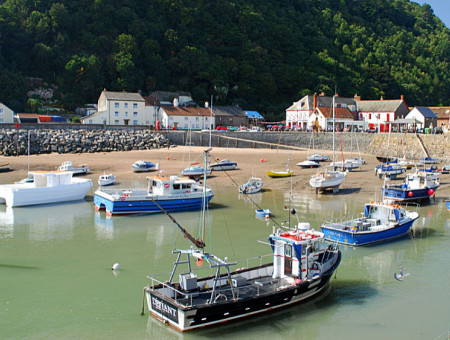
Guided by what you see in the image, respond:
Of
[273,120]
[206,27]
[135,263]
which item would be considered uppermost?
[206,27]

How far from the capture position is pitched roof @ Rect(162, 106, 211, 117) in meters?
72.4

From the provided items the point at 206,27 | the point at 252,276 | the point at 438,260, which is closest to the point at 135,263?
the point at 252,276

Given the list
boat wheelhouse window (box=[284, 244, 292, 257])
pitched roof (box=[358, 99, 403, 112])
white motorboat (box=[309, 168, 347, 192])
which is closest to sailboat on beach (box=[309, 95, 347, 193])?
white motorboat (box=[309, 168, 347, 192])

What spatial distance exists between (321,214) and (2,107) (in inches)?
1917

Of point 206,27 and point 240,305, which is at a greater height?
point 206,27

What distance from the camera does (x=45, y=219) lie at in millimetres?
29562

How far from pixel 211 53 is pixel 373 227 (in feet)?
276

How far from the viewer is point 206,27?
107 m

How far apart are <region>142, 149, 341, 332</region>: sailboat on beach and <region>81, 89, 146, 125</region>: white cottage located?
56.2 metres

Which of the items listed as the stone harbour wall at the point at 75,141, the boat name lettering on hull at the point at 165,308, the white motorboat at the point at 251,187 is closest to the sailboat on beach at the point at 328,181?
the white motorboat at the point at 251,187

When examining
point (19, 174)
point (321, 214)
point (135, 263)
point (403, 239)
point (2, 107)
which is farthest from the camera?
point (2, 107)

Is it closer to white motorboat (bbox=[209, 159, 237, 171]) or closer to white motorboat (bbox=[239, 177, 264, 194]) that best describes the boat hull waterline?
white motorboat (bbox=[239, 177, 264, 194])

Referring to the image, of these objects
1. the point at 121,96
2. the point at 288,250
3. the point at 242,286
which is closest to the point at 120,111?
the point at 121,96

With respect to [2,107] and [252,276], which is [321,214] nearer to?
[252,276]
